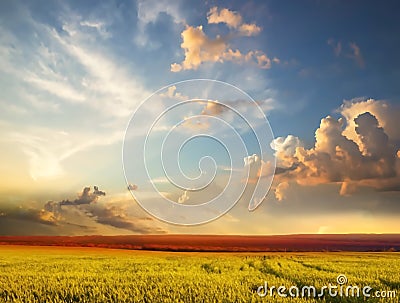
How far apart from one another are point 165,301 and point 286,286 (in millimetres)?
5382

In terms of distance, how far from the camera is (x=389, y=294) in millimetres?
12484

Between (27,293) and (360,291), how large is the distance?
37.2 feet

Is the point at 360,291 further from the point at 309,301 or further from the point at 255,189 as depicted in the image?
the point at 255,189

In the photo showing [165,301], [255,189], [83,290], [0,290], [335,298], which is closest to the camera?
[165,301]

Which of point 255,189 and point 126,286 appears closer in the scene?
point 126,286

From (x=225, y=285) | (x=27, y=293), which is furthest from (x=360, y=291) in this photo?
(x=27, y=293)

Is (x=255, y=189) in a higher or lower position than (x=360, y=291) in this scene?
higher

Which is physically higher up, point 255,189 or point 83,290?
point 255,189

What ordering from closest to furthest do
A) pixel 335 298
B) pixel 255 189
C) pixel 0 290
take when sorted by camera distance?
pixel 335 298
pixel 0 290
pixel 255 189

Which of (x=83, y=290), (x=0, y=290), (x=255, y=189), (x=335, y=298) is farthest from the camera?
(x=255, y=189)

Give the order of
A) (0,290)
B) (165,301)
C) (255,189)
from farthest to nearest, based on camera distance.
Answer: (255,189) < (0,290) < (165,301)

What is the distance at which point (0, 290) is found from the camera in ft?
46.9

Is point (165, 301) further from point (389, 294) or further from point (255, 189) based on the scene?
point (255, 189)

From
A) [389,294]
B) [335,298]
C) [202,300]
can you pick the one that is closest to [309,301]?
[335,298]
